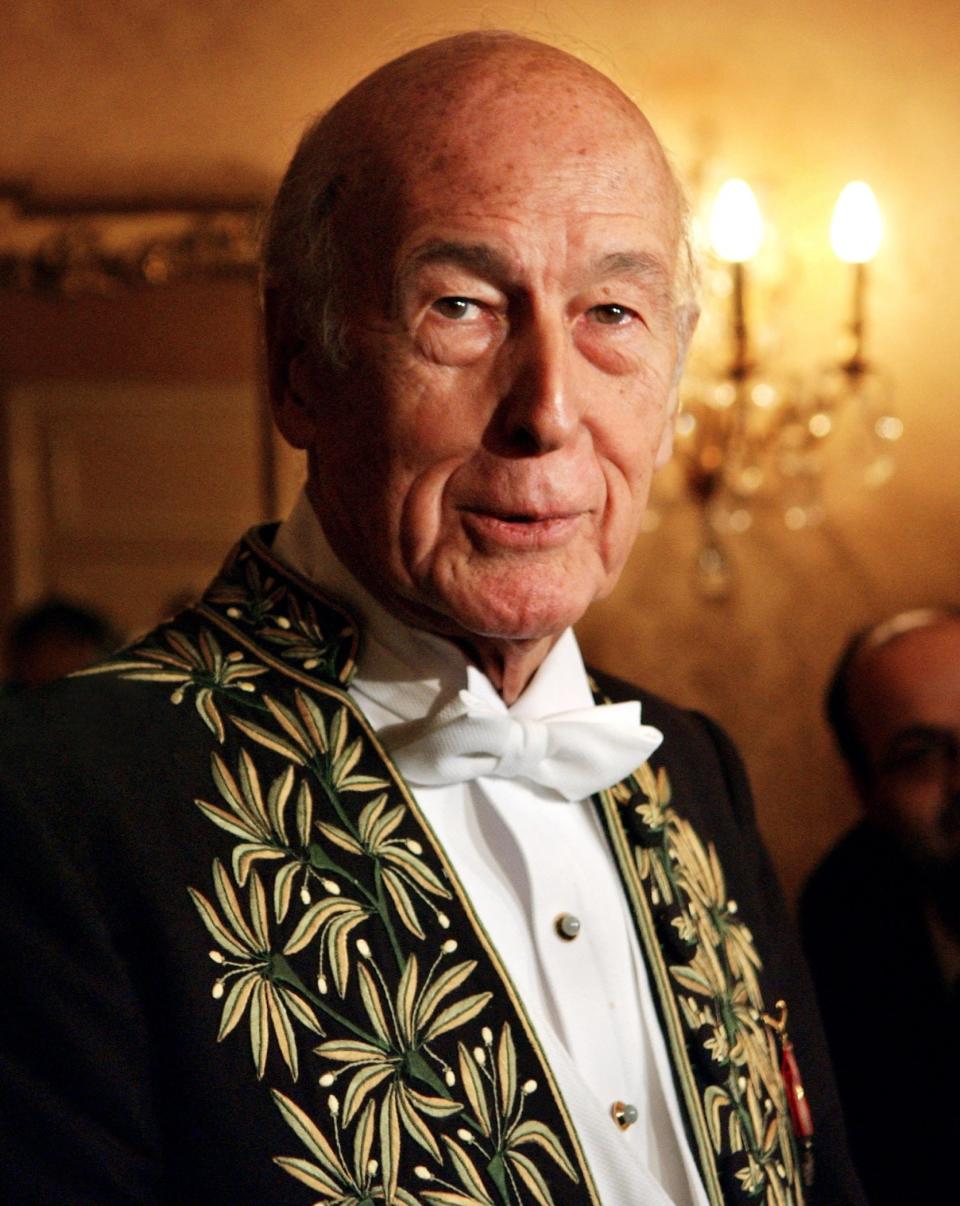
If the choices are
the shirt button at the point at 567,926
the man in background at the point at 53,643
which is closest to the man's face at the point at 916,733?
the shirt button at the point at 567,926

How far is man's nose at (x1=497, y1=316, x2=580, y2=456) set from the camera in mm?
1040

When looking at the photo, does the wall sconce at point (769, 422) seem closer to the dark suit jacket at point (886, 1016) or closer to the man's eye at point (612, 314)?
the dark suit jacket at point (886, 1016)

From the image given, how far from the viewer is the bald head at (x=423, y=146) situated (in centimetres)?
107

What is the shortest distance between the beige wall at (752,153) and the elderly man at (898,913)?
2.56 feet

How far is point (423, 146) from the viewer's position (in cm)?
107

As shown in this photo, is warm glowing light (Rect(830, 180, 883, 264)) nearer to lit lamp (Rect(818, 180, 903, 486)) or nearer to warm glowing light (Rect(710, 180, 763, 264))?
lit lamp (Rect(818, 180, 903, 486))

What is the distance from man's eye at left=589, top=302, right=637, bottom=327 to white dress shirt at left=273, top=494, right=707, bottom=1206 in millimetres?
256

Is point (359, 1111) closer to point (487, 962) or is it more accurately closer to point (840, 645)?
point (487, 962)

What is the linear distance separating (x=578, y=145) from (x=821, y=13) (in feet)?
7.77

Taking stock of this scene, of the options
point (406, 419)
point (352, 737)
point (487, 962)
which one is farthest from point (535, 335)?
point (487, 962)

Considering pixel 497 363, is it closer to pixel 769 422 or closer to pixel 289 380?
pixel 289 380

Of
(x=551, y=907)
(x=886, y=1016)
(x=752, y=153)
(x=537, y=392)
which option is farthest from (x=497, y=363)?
(x=752, y=153)

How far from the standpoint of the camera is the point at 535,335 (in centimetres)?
106

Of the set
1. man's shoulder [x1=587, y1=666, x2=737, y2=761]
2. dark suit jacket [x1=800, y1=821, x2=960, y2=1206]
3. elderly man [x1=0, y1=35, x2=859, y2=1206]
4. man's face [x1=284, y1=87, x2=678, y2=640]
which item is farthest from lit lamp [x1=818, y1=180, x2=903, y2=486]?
man's face [x1=284, y1=87, x2=678, y2=640]
